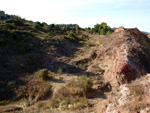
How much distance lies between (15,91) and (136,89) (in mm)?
6929

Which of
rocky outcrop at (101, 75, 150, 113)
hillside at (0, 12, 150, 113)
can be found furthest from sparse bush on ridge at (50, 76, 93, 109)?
rocky outcrop at (101, 75, 150, 113)

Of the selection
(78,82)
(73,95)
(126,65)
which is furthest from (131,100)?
(78,82)

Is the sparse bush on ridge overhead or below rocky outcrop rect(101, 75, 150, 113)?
below

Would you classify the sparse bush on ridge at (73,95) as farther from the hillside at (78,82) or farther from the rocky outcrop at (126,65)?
the rocky outcrop at (126,65)

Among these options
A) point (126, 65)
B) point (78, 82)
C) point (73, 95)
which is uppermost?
point (126, 65)

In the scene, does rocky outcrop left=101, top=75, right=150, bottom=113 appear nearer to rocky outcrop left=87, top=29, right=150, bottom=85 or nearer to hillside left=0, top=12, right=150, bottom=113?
hillside left=0, top=12, right=150, bottom=113

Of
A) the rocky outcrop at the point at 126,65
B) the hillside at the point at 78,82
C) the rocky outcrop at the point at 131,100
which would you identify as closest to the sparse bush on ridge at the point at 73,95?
the hillside at the point at 78,82

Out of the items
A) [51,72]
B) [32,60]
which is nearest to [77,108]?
[51,72]

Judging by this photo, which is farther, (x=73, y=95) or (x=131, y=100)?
(x=73, y=95)

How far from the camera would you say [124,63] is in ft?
21.7

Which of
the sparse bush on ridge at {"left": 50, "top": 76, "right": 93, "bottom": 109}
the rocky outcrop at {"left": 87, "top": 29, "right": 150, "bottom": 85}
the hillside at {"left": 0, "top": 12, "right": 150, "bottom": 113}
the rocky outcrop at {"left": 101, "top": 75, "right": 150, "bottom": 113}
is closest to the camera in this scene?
the rocky outcrop at {"left": 101, "top": 75, "right": 150, "bottom": 113}

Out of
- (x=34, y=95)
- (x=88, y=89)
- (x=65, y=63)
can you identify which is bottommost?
(x=34, y=95)

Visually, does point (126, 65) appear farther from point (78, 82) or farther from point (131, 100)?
point (131, 100)

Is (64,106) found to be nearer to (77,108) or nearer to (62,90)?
(77,108)
